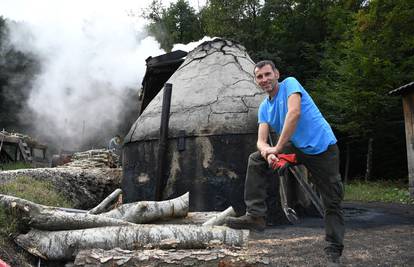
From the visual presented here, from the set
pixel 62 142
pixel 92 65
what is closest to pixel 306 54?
pixel 92 65

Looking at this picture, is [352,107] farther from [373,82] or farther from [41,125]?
[41,125]

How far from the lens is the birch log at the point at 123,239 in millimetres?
4133

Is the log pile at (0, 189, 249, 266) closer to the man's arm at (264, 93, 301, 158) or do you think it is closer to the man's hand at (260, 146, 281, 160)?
the man's hand at (260, 146, 281, 160)

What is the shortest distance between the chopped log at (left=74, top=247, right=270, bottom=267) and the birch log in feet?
1.15

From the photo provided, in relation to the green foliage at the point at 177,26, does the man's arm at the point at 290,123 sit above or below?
below

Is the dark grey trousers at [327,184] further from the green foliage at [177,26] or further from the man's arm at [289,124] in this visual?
the green foliage at [177,26]

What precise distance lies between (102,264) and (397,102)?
667 inches

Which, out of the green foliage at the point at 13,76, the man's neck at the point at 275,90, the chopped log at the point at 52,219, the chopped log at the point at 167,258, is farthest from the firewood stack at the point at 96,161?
the green foliage at the point at 13,76

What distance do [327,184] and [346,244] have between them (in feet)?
5.55

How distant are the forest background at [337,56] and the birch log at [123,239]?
14.1 metres

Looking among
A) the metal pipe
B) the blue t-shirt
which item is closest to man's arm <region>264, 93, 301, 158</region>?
the blue t-shirt

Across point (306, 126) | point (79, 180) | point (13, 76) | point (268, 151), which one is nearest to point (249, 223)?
point (268, 151)

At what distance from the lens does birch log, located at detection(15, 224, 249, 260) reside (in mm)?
4133

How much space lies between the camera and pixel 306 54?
77.6 ft
